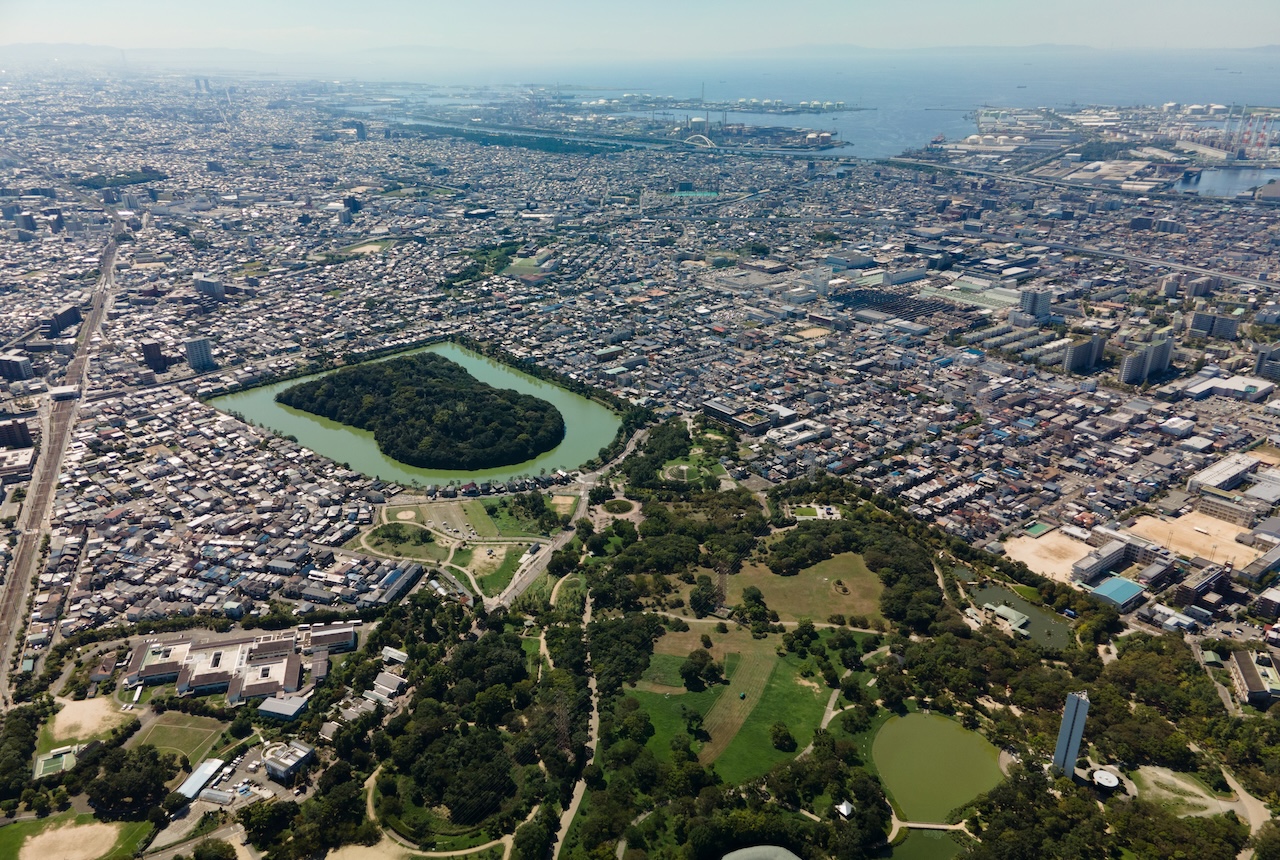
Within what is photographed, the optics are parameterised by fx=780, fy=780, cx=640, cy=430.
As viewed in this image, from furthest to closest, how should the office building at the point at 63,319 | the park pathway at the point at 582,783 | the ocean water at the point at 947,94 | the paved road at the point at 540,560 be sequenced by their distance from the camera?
the ocean water at the point at 947,94
the office building at the point at 63,319
the paved road at the point at 540,560
the park pathway at the point at 582,783

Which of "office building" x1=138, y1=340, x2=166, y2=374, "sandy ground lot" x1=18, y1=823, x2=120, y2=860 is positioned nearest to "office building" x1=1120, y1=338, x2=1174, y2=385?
"sandy ground lot" x1=18, y1=823, x2=120, y2=860

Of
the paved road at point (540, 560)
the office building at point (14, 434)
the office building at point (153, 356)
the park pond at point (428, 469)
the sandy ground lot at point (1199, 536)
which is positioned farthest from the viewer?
the office building at point (153, 356)

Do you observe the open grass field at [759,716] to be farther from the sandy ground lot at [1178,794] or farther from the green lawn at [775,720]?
the sandy ground lot at [1178,794]

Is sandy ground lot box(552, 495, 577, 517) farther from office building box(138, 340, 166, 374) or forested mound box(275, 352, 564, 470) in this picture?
office building box(138, 340, 166, 374)

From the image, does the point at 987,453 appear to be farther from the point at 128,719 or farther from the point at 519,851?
the point at 128,719

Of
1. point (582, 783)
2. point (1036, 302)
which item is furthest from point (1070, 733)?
point (1036, 302)

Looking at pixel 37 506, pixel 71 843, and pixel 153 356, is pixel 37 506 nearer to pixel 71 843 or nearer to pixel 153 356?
pixel 153 356

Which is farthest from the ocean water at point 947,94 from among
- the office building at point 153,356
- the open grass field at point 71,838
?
the open grass field at point 71,838
